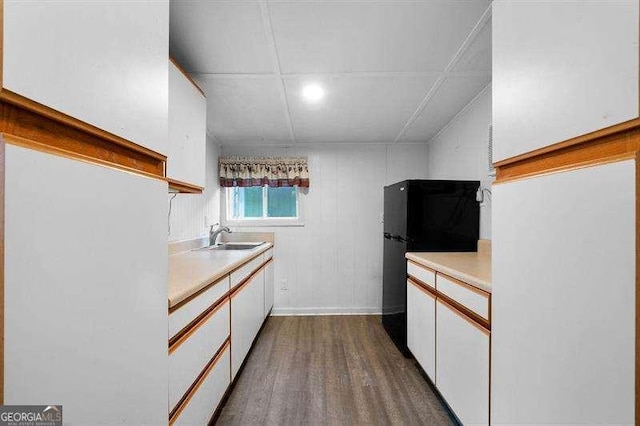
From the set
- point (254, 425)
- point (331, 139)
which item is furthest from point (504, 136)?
point (331, 139)

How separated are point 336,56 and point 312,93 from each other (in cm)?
54

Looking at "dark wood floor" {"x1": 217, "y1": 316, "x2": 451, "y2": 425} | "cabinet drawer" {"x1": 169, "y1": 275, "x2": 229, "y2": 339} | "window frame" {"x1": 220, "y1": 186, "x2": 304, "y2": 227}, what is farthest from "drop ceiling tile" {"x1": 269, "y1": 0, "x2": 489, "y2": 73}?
"dark wood floor" {"x1": 217, "y1": 316, "x2": 451, "y2": 425}

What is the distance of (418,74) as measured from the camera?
1935mm

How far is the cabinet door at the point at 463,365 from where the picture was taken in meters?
1.28

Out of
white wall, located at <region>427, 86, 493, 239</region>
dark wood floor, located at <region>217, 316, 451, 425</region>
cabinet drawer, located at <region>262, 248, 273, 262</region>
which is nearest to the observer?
dark wood floor, located at <region>217, 316, 451, 425</region>

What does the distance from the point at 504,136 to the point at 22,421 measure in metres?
1.50

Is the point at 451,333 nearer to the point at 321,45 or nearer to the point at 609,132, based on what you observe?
the point at 609,132

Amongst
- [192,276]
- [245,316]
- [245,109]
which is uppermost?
[245,109]

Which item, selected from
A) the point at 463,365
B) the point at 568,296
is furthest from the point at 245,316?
the point at 568,296

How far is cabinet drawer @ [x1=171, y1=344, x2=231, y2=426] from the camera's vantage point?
48.9 inches

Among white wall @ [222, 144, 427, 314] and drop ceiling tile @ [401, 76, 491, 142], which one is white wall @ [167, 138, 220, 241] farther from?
drop ceiling tile @ [401, 76, 491, 142]

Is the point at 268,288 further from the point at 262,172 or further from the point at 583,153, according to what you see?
the point at 583,153

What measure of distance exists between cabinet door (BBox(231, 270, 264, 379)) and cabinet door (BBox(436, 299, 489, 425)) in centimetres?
134

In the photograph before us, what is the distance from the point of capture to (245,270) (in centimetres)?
228
